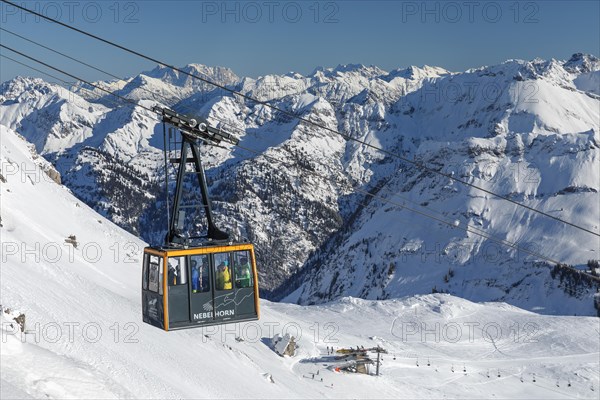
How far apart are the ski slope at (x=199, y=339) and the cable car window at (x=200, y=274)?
6.02 m

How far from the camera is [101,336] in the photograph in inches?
1983

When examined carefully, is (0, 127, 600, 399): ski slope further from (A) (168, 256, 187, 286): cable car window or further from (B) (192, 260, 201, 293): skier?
(B) (192, 260, 201, 293): skier

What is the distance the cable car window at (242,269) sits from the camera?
88.3 feet

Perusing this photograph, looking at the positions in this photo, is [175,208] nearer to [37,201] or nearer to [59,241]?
[59,241]

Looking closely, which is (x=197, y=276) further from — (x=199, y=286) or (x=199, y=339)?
(x=199, y=339)

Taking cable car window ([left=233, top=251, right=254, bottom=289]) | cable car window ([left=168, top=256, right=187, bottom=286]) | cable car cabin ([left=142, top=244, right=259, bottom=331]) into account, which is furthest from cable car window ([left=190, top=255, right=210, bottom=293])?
cable car window ([left=233, top=251, right=254, bottom=289])

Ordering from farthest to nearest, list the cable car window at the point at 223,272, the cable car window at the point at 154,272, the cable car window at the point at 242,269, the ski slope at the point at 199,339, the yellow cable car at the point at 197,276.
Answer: the ski slope at the point at 199,339 → the cable car window at the point at 242,269 → the cable car window at the point at 223,272 → the cable car window at the point at 154,272 → the yellow cable car at the point at 197,276

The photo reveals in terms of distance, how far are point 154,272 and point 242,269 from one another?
10.9ft

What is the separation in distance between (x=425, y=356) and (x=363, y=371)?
20.3m

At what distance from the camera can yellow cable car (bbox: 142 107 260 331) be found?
2564 centimetres

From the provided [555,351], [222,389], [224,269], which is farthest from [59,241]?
[555,351]

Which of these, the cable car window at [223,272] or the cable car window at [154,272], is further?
the cable car window at [223,272]

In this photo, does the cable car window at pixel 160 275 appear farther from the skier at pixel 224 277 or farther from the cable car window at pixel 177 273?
Answer: the skier at pixel 224 277

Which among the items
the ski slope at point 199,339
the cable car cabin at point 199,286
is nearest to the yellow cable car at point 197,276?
the cable car cabin at point 199,286
